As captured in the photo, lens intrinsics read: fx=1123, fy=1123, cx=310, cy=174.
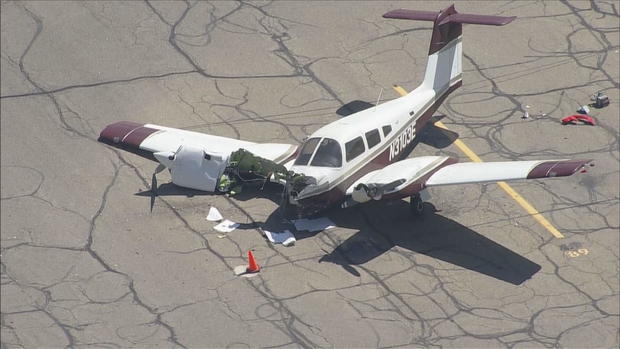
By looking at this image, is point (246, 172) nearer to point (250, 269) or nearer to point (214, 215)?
point (214, 215)

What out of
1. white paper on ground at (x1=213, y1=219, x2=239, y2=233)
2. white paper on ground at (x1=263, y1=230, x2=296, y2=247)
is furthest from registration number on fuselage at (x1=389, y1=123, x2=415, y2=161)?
white paper on ground at (x1=213, y1=219, x2=239, y2=233)

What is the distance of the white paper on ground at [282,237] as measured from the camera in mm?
21114

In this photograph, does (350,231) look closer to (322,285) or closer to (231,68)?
(322,285)

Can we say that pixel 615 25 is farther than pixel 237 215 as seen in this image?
Yes

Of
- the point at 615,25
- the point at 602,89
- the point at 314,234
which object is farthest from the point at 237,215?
the point at 615,25

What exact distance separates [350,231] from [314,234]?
0.69 metres

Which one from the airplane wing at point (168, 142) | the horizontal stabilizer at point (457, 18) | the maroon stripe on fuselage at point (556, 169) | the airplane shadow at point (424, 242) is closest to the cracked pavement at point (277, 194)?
the airplane shadow at point (424, 242)

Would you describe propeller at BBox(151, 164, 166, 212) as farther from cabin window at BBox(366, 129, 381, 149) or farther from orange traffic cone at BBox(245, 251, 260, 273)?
cabin window at BBox(366, 129, 381, 149)

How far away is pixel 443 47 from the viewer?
24.2 metres

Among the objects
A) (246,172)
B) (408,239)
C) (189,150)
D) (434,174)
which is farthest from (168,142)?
(434,174)

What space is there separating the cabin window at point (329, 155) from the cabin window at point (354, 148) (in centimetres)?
18

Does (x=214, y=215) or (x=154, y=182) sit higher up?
(x=154, y=182)

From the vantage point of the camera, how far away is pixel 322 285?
2011 centimetres

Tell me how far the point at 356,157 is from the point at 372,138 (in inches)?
24.5
